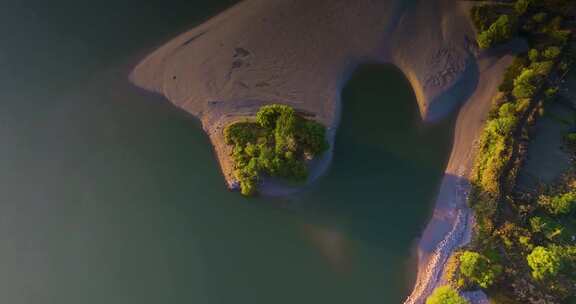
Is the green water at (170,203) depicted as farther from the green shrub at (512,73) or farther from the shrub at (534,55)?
the shrub at (534,55)

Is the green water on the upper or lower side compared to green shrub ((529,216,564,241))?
upper

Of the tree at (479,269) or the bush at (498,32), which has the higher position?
the bush at (498,32)

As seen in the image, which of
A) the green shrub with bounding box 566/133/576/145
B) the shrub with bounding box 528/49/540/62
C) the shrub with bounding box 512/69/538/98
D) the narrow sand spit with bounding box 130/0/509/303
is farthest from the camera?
the narrow sand spit with bounding box 130/0/509/303

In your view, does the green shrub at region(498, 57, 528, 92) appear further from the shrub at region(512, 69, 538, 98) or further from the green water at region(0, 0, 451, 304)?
the green water at region(0, 0, 451, 304)

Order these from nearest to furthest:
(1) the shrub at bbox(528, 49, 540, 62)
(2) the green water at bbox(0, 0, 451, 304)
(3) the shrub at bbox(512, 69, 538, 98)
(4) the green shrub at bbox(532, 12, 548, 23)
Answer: (3) the shrub at bbox(512, 69, 538, 98) < (2) the green water at bbox(0, 0, 451, 304) < (1) the shrub at bbox(528, 49, 540, 62) < (4) the green shrub at bbox(532, 12, 548, 23)

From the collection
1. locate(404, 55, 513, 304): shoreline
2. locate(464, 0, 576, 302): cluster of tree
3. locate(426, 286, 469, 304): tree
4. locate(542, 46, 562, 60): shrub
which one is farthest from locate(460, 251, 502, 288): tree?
locate(542, 46, 562, 60): shrub

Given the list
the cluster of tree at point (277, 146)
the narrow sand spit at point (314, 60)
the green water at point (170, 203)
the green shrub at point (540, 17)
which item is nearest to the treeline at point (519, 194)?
the green shrub at point (540, 17)
